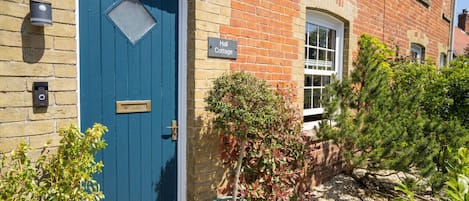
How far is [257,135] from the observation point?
10.8 feet

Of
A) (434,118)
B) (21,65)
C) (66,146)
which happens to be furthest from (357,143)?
(21,65)

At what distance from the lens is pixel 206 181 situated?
3463mm

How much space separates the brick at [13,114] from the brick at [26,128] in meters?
0.03

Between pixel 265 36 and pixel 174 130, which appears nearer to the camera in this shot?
pixel 174 130

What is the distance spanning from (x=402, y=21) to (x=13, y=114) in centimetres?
839

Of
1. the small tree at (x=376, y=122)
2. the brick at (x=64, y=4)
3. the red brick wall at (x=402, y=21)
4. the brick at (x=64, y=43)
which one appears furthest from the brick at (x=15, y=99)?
the red brick wall at (x=402, y=21)

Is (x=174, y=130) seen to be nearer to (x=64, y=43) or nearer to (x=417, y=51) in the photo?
(x=64, y=43)

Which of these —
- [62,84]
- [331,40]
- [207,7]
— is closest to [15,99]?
[62,84]

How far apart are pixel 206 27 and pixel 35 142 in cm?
184

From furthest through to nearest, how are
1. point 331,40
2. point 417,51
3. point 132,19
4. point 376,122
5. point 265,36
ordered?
point 417,51, point 331,40, point 376,122, point 265,36, point 132,19

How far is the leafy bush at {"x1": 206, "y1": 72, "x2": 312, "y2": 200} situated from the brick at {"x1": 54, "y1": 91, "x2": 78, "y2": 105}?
1155 millimetres

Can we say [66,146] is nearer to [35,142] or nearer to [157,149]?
[35,142]

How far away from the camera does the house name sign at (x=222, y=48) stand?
3.40m

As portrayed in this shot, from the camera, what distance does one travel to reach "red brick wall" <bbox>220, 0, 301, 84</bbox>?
371 centimetres
